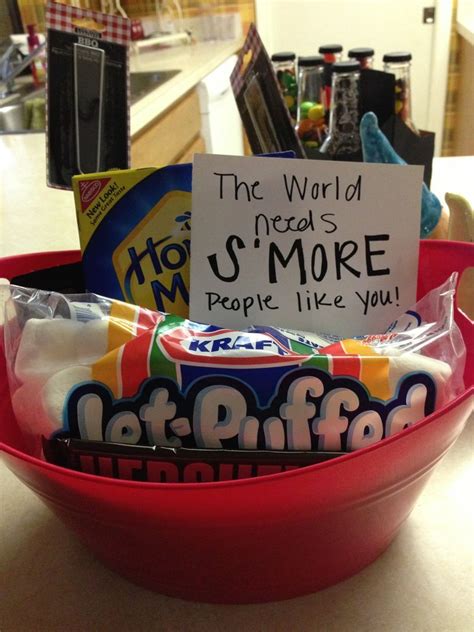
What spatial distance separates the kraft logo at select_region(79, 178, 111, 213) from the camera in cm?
47

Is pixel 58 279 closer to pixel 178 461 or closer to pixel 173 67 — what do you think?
pixel 178 461

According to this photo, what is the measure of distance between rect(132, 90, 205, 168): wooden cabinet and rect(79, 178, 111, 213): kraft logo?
128 cm

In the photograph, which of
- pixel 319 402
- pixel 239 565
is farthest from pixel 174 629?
pixel 319 402

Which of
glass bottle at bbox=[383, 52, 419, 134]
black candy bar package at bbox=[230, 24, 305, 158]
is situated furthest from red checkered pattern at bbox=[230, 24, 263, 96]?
glass bottle at bbox=[383, 52, 419, 134]

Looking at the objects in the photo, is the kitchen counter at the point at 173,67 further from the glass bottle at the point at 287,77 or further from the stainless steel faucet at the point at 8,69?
the glass bottle at the point at 287,77

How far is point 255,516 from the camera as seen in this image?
313mm

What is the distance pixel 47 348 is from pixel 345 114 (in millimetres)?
635

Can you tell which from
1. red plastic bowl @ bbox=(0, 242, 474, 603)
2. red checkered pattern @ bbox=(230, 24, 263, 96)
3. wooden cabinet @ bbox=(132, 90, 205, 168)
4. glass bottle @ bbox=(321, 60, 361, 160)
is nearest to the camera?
red plastic bowl @ bbox=(0, 242, 474, 603)

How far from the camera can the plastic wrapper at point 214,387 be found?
14.2 inches

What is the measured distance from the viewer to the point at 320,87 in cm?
103

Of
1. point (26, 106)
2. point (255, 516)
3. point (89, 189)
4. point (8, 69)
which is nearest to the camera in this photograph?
point (255, 516)

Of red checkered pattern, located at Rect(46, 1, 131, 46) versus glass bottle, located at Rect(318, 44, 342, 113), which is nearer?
red checkered pattern, located at Rect(46, 1, 131, 46)

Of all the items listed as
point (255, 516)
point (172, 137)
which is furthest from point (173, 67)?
point (255, 516)

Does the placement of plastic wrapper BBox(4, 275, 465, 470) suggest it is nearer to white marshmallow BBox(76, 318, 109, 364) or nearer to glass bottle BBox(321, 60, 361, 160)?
white marshmallow BBox(76, 318, 109, 364)
